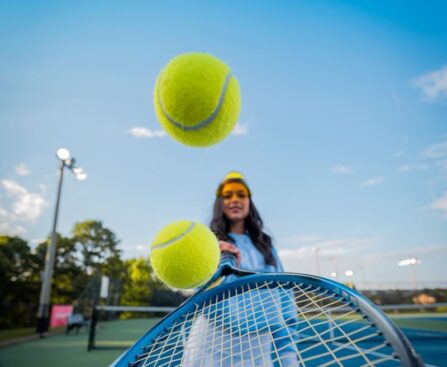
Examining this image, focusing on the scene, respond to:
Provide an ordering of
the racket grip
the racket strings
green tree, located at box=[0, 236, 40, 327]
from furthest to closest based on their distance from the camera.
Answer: green tree, located at box=[0, 236, 40, 327] → the racket grip → the racket strings

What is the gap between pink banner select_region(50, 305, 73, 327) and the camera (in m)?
8.92

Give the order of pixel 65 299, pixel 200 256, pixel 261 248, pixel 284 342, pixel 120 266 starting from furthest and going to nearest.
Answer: pixel 120 266 → pixel 65 299 → pixel 261 248 → pixel 200 256 → pixel 284 342

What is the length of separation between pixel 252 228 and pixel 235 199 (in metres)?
0.26

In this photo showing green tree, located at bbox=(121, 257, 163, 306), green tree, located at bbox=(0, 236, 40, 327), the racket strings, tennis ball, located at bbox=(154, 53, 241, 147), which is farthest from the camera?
green tree, located at bbox=(121, 257, 163, 306)

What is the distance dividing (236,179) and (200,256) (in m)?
0.76

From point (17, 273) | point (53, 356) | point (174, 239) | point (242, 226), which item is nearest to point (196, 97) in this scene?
point (174, 239)

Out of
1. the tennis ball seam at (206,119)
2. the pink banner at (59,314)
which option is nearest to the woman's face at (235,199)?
the tennis ball seam at (206,119)

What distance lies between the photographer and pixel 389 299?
57.3ft

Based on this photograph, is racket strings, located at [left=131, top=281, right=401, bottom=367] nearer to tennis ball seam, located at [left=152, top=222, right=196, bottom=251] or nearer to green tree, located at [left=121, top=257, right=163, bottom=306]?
tennis ball seam, located at [left=152, top=222, right=196, bottom=251]

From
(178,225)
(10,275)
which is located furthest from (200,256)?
(10,275)

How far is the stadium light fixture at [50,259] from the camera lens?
6992 millimetres

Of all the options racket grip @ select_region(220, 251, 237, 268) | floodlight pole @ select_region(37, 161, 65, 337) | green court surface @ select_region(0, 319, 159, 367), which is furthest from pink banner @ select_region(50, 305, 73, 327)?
racket grip @ select_region(220, 251, 237, 268)

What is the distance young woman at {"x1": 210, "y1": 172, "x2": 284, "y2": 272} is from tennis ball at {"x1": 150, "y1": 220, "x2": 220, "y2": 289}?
44 cm

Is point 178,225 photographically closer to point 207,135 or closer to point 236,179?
point 207,135
